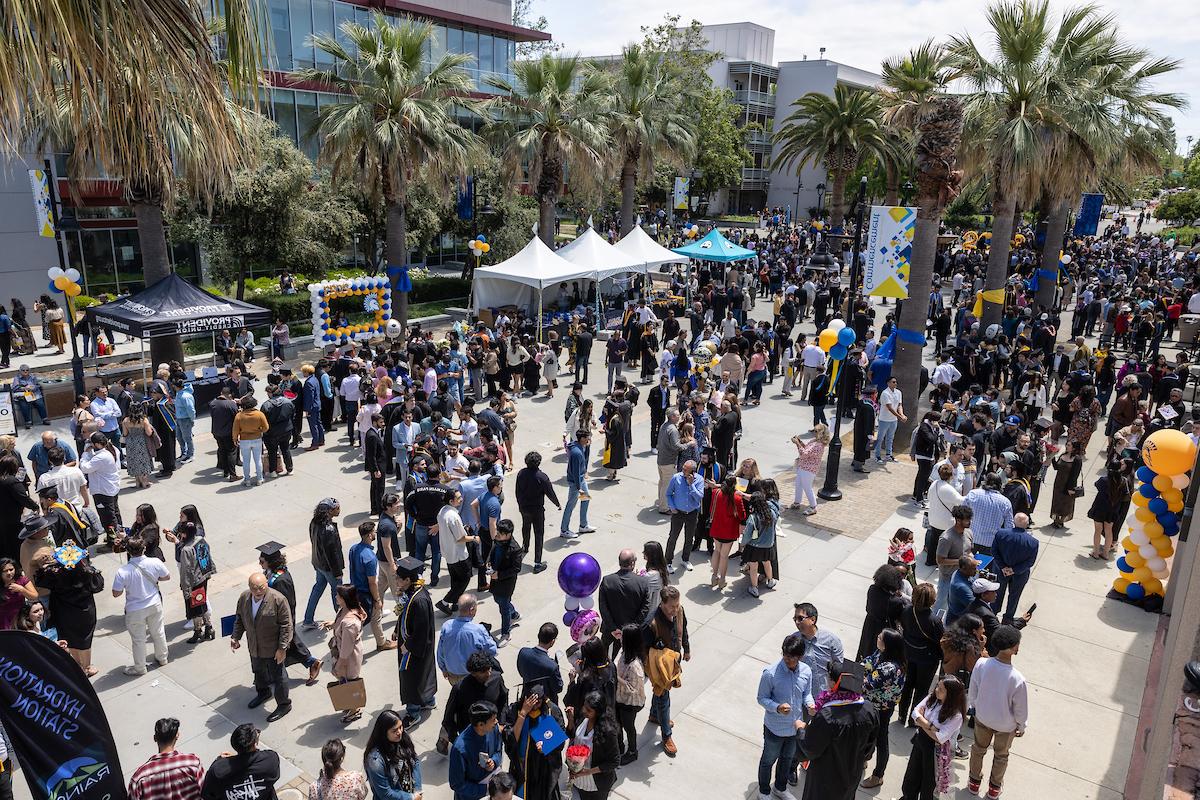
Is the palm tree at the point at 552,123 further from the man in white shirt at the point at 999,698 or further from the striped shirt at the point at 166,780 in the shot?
the striped shirt at the point at 166,780

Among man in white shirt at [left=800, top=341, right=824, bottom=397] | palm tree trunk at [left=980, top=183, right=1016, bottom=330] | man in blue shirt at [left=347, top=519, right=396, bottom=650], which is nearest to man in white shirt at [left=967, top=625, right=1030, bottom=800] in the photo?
man in blue shirt at [left=347, top=519, right=396, bottom=650]

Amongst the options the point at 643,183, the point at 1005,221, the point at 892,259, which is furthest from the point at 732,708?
the point at 643,183

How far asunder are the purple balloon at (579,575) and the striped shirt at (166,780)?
10.6 ft

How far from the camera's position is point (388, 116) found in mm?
21406

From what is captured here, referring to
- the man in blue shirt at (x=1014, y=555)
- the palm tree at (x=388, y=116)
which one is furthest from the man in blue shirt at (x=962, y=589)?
the palm tree at (x=388, y=116)

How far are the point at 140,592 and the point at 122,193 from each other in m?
17.6

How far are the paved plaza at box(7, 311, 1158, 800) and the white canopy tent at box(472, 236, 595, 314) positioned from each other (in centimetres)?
931

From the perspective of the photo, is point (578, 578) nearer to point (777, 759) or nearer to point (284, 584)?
point (777, 759)

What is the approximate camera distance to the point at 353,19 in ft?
106

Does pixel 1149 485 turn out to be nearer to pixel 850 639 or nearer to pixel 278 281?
pixel 850 639

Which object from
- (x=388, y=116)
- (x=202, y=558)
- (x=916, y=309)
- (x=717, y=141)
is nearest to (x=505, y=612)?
(x=202, y=558)

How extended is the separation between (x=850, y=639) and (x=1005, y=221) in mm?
16967

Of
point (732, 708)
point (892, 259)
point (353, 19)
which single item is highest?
point (353, 19)

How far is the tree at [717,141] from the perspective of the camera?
171ft
